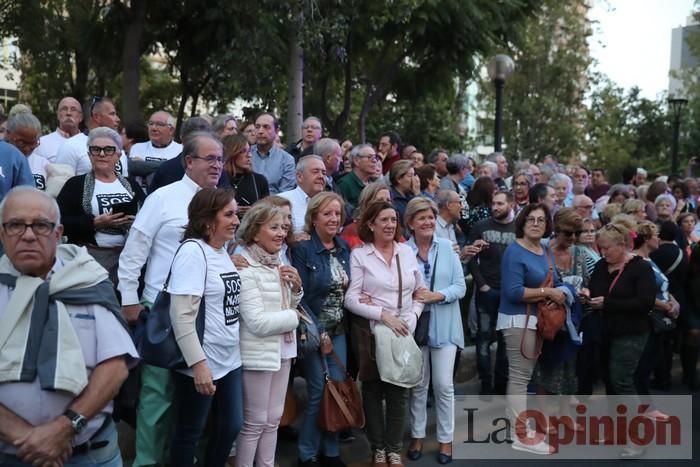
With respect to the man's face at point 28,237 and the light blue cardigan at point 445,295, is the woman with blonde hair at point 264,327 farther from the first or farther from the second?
Result: the man's face at point 28,237

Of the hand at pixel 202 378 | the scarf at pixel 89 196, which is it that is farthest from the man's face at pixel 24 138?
the hand at pixel 202 378

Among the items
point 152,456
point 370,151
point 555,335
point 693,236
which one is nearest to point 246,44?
point 370,151

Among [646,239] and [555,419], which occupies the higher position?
[646,239]

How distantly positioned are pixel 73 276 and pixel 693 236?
8.29 metres

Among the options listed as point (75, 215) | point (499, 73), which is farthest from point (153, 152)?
point (499, 73)

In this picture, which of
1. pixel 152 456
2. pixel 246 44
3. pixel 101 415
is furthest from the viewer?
pixel 246 44

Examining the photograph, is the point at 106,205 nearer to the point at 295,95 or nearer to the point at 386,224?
the point at 386,224

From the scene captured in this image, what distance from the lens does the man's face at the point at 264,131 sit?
24.4 feet

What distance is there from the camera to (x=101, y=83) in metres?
22.0

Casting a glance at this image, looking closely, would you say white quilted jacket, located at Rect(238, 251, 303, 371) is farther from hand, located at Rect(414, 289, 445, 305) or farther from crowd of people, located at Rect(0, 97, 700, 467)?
hand, located at Rect(414, 289, 445, 305)

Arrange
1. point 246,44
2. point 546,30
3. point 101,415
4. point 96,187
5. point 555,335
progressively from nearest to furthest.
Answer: point 101,415
point 96,187
point 555,335
point 246,44
point 546,30

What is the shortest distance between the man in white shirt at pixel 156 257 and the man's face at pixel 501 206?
10.9ft

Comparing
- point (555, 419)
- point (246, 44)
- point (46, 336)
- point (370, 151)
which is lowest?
point (555, 419)

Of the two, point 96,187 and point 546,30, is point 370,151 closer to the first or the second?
point 96,187
